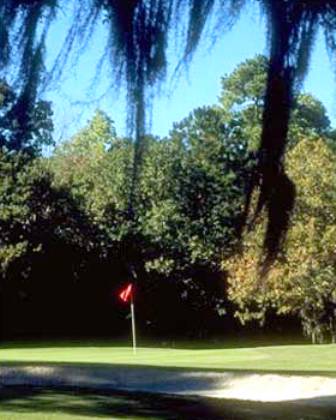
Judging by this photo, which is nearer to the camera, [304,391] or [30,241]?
[304,391]

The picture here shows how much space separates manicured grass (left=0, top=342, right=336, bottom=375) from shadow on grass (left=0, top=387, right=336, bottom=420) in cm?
462

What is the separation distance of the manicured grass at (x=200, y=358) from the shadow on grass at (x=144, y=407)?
4.62m

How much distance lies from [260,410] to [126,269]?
22185 millimetres

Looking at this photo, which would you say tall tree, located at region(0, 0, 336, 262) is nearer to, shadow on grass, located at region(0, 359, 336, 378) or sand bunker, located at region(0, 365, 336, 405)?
sand bunker, located at region(0, 365, 336, 405)

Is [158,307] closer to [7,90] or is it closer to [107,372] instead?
[107,372]

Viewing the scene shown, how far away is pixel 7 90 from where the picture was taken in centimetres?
195

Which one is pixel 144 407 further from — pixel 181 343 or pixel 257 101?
pixel 181 343

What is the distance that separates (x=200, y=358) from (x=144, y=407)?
36.7ft

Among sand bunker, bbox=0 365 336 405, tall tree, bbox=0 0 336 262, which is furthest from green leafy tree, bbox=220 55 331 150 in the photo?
sand bunker, bbox=0 365 336 405

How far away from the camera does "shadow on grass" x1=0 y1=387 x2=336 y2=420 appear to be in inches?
468

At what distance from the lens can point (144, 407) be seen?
13258 mm

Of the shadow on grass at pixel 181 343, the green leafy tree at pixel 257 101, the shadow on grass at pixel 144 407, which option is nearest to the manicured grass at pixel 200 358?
the shadow on grass at pixel 181 343

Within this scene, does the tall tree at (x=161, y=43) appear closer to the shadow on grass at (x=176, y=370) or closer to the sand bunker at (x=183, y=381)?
the sand bunker at (x=183, y=381)

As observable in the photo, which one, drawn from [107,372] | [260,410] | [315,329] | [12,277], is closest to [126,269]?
[12,277]
